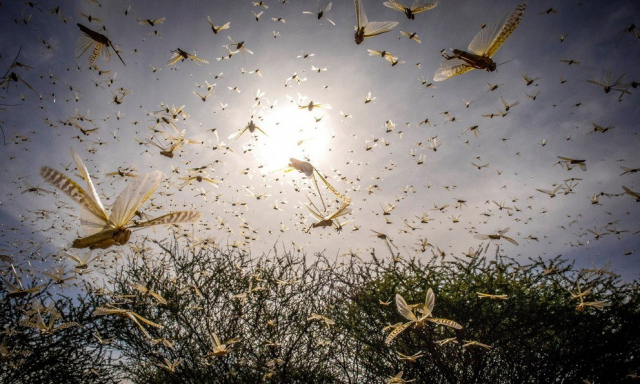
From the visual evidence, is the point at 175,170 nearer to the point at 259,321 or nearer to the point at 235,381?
the point at 259,321

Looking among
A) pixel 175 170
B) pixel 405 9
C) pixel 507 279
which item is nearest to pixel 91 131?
pixel 175 170

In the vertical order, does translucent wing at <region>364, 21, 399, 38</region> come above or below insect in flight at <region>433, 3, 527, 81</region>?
above

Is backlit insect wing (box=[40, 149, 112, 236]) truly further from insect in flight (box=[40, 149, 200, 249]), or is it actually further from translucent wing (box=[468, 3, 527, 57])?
translucent wing (box=[468, 3, 527, 57])

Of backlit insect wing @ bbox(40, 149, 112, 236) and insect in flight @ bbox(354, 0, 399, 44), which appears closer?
backlit insect wing @ bbox(40, 149, 112, 236)

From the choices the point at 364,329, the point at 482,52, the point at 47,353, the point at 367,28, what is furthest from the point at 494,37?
the point at 47,353

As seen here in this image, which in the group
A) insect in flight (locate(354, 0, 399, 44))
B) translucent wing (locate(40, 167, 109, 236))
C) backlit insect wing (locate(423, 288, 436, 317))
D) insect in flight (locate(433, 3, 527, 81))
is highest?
insect in flight (locate(354, 0, 399, 44))

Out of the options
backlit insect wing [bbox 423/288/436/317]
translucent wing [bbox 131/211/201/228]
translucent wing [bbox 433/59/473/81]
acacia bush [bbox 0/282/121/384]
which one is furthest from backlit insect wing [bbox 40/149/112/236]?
acacia bush [bbox 0/282/121/384]

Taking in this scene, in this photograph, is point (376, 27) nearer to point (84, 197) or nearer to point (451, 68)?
point (451, 68)
